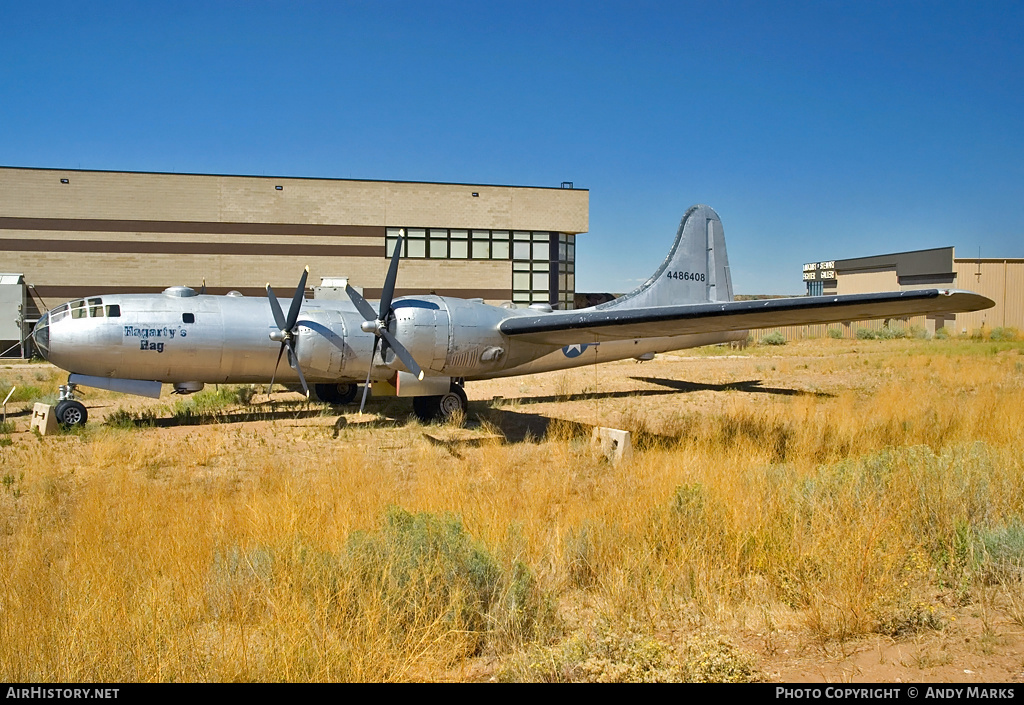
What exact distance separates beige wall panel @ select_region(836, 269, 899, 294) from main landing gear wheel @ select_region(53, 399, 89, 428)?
57.7m

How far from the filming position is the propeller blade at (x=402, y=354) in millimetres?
14992

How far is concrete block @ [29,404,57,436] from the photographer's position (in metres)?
15.2

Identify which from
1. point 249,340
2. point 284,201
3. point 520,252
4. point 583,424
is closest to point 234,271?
point 284,201

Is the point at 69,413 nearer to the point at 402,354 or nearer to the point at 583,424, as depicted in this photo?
the point at 402,354

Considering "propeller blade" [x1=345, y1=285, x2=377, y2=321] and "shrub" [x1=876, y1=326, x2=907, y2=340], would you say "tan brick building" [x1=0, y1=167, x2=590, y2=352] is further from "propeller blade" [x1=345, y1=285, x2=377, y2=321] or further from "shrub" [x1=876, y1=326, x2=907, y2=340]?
"propeller blade" [x1=345, y1=285, x2=377, y2=321]

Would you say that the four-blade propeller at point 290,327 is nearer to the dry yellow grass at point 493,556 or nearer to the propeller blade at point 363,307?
the propeller blade at point 363,307

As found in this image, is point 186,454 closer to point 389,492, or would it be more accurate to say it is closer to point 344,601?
point 389,492

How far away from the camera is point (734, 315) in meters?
13.6

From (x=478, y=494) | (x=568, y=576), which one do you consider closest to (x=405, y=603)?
(x=568, y=576)

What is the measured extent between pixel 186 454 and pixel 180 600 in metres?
7.78

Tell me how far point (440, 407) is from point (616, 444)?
625 centimetres

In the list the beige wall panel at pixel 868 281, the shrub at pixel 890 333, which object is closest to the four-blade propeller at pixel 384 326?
the shrub at pixel 890 333

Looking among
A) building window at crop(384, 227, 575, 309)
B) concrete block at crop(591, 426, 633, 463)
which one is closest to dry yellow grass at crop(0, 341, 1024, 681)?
concrete block at crop(591, 426, 633, 463)

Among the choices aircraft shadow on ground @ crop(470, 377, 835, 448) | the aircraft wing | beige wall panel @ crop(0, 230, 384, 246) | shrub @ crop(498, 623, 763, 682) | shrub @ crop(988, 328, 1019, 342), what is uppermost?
beige wall panel @ crop(0, 230, 384, 246)
